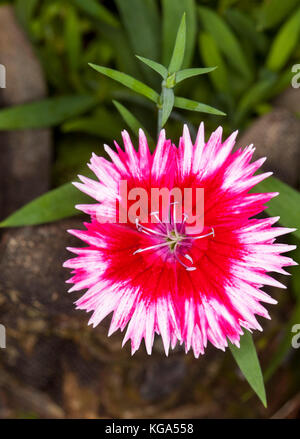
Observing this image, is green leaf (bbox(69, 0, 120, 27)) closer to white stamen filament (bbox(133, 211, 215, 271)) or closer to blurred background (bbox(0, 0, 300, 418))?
blurred background (bbox(0, 0, 300, 418))

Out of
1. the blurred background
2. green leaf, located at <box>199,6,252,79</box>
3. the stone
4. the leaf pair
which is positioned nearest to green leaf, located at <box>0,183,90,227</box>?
the blurred background

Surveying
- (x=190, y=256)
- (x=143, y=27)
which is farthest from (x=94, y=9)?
(x=190, y=256)

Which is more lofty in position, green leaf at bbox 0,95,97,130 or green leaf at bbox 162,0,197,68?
green leaf at bbox 162,0,197,68

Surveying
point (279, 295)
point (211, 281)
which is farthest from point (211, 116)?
point (211, 281)

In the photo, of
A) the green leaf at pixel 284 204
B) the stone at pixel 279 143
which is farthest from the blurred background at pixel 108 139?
the green leaf at pixel 284 204

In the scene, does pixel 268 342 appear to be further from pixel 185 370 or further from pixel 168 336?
pixel 168 336

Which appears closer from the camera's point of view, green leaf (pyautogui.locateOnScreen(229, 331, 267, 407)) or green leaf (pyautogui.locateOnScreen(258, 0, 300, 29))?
green leaf (pyautogui.locateOnScreen(229, 331, 267, 407))
